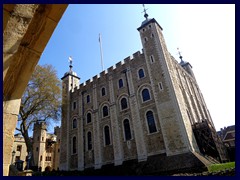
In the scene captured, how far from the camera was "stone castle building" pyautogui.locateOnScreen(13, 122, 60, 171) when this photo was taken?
124 feet

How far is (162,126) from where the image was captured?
17.2m

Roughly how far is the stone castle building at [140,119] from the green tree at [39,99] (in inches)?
→ 173

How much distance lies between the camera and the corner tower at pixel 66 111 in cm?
2484

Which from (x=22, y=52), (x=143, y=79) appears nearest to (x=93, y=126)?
(x=143, y=79)

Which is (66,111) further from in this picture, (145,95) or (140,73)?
(145,95)

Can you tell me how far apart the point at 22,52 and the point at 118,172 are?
17348 millimetres

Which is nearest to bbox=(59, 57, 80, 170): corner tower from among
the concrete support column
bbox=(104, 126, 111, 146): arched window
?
bbox=(104, 126, 111, 146): arched window

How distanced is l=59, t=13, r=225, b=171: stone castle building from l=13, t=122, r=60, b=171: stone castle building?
1392cm

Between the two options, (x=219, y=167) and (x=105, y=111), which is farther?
(x=105, y=111)

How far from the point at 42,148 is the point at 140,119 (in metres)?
28.3

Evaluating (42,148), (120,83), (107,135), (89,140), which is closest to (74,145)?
(89,140)

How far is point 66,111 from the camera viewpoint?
91.4 ft

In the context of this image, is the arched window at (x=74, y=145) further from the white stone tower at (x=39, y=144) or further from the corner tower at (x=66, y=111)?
the white stone tower at (x=39, y=144)

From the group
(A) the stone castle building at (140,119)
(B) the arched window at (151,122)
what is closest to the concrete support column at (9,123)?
(A) the stone castle building at (140,119)
